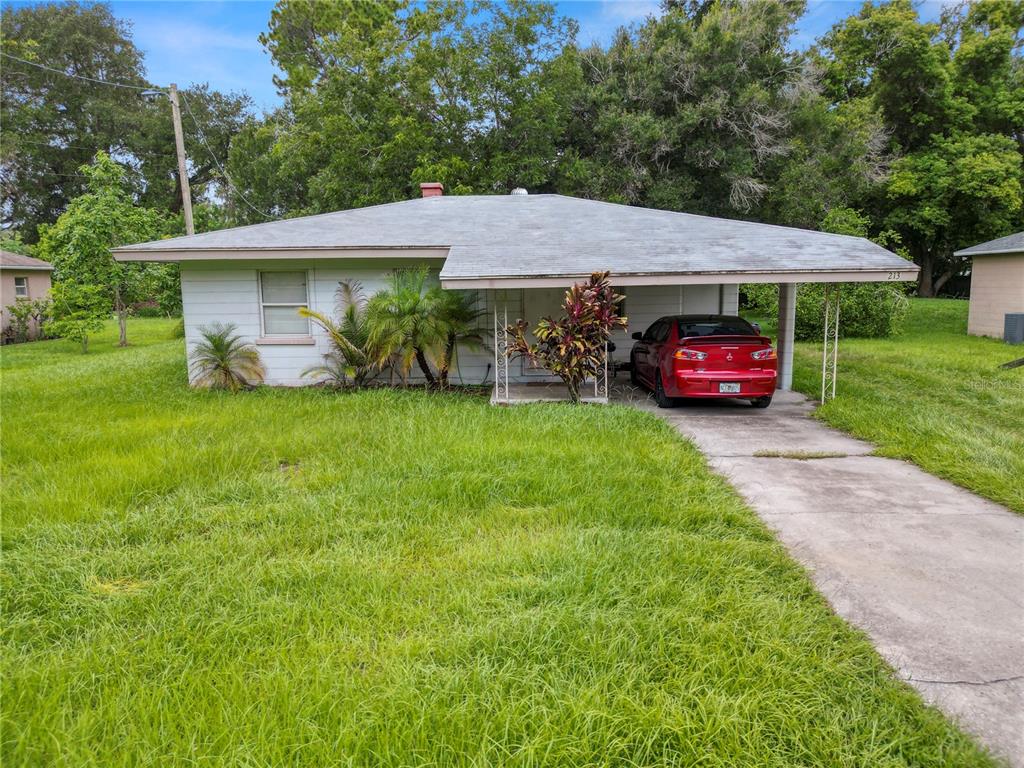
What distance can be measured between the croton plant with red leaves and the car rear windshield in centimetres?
108

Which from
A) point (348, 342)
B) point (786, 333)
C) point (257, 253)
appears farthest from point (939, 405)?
point (257, 253)

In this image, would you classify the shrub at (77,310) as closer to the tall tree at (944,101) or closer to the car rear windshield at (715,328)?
the car rear windshield at (715,328)

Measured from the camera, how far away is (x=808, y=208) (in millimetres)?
22500

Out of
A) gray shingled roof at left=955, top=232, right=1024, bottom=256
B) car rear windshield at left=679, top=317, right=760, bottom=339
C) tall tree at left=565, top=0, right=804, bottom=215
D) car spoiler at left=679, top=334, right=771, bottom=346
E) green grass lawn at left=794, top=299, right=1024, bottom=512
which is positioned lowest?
green grass lawn at left=794, top=299, right=1024, bottom=512

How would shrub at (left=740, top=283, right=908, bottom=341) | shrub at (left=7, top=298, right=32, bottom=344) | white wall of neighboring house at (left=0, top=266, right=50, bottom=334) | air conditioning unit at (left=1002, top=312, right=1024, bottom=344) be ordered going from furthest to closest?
white wall of neighboring house at (left=0, top=266, right=50, bottom=334) < shrub at (left=7, top=298, right=32, bottom=344) < shrub at (left=740, top=283, right=908, bottom=341) < air conditioning unit at (left=1002, top=312, right=1024, bottom=344)

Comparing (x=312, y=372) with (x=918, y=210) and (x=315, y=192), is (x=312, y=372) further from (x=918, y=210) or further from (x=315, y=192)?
(x=918, y=210)

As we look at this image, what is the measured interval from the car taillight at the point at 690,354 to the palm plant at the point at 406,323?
3772 millimetres

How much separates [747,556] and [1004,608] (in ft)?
4.83

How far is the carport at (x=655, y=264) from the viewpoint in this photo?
9109mm

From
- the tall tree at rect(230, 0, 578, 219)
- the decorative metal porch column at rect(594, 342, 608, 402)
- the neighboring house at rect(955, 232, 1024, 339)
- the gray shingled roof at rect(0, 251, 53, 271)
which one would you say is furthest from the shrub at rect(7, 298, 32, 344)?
the neighboring house at rect(955, 232, 1024, 339)

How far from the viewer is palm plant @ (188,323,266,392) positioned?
11.1m

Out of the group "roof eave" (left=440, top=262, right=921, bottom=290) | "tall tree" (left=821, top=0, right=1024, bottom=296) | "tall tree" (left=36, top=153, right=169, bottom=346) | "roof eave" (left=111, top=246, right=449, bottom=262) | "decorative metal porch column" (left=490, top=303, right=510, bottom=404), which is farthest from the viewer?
"tall tree" (left=821, top=0, right=1024, bottom=296)

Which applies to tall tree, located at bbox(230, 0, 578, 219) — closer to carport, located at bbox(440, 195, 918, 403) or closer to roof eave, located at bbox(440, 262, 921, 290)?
carport, located at bbox(440, 195, 918, 403)

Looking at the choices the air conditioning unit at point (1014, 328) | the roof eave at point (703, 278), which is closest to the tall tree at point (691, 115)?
the air conditioning unit at point (1014, 328)
